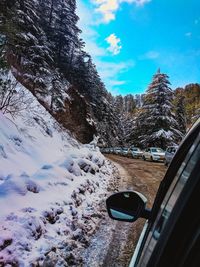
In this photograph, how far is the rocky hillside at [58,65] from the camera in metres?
19.2

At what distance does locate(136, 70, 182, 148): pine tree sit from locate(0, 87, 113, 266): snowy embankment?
22.3 meters

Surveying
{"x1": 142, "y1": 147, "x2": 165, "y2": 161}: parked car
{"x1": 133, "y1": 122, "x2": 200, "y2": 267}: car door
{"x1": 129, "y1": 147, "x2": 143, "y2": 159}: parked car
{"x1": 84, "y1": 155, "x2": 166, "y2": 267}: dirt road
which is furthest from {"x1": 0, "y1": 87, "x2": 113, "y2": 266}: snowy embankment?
{"x1": 129, "y1": 147, "x2": 143, "y2": 159}: parked car

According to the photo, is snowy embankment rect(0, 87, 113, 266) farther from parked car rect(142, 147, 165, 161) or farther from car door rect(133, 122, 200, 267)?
parked car rect(142, 147, 165, 161)

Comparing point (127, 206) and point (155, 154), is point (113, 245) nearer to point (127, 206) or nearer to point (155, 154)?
point (127, 206)

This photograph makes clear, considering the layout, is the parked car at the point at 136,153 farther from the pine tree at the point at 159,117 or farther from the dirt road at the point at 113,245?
the dirt road at the point at 113,245

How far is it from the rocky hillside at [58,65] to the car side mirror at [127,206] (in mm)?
8426

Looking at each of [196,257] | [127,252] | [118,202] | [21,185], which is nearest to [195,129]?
[196,257]

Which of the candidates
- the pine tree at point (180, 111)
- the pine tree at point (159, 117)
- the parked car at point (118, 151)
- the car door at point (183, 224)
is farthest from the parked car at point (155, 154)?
the car door at point (183, 224)

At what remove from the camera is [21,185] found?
5488 mm

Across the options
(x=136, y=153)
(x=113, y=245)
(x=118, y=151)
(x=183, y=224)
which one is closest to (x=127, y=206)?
(x=183, y=224)

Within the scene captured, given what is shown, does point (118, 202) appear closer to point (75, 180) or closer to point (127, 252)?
point (127, 252)

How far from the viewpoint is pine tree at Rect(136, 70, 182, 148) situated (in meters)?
31.5

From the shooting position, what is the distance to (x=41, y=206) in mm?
5348

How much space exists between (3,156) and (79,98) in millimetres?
25543
